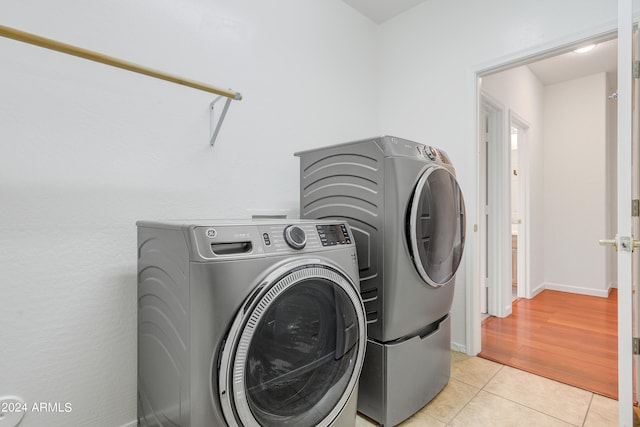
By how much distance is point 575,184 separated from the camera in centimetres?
407

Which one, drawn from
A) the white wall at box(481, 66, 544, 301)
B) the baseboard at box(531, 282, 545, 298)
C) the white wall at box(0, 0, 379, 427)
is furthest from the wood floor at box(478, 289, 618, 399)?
the white wall at box(0, 0, 379, 427)

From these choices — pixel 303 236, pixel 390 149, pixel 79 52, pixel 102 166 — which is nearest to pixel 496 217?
pixel 390 149

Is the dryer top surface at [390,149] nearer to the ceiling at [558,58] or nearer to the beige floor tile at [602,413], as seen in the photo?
the beige floor tile at [602,413]

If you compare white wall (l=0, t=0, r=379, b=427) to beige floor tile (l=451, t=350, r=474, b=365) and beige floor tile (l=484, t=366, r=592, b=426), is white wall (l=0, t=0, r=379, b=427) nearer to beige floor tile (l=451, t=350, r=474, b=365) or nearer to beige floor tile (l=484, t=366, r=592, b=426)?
beige floor tile (l=451, t=350, r=474, b=365)

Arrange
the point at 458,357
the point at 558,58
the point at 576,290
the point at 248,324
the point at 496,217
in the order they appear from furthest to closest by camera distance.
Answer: the point at 576,290
the point at 558,58
the point at 496,217
the point at 458,357
the point at 248,324

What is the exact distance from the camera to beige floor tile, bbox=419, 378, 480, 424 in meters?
1.58

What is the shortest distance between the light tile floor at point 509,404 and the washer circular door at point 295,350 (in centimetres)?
54

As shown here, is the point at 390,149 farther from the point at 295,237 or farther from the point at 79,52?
the point at 79,52

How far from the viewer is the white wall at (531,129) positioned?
3.22 meters

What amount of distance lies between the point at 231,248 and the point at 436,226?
1.04m

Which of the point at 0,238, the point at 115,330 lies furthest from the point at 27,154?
the point at 115,330

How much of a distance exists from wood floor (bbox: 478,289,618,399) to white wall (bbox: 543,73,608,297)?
19.0 inches

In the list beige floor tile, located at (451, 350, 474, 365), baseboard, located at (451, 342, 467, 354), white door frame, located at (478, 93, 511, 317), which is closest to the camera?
beige floor tile, located at (451, 350, 474, 365)

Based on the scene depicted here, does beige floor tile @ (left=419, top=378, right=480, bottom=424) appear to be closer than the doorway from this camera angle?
Yes
